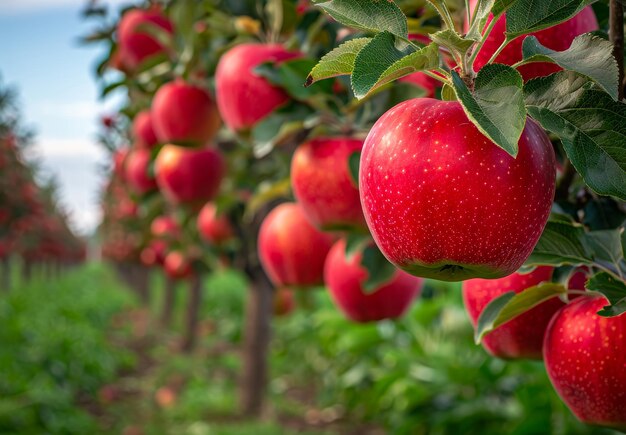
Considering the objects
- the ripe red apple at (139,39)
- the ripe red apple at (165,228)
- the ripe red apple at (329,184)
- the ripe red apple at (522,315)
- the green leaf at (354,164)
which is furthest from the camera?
the ripe red apple at (165,228)

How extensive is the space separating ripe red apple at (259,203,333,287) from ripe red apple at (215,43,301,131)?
1.31ft

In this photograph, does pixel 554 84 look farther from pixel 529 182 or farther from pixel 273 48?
pixel 273 48

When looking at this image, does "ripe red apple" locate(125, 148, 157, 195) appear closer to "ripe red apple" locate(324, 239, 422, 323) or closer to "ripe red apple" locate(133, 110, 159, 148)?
"ripe red apple" locate(133, 110, 159, 148)

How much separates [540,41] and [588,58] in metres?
0.18

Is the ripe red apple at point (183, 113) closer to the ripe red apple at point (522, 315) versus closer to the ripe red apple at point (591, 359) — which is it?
the ripe red apple at point (522, 315)

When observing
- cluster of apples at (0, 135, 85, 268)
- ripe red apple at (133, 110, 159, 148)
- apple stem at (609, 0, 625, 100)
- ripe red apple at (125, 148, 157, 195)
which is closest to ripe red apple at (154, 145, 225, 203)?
ripe red apple at (133, 110, 159, 148)

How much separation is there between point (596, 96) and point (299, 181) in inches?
33.8

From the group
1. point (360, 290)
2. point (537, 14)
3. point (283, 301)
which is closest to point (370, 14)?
point (537, 14)

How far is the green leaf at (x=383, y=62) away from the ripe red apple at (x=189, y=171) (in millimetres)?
1816

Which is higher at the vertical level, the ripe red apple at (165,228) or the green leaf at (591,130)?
the green leaf at (591,130)

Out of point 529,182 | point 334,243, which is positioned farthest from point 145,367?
point 529,182

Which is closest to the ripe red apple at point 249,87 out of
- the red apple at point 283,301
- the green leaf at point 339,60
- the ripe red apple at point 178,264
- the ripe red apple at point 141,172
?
the green leaf at point 339,60

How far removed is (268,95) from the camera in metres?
1.54

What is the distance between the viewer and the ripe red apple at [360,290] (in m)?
1.81
